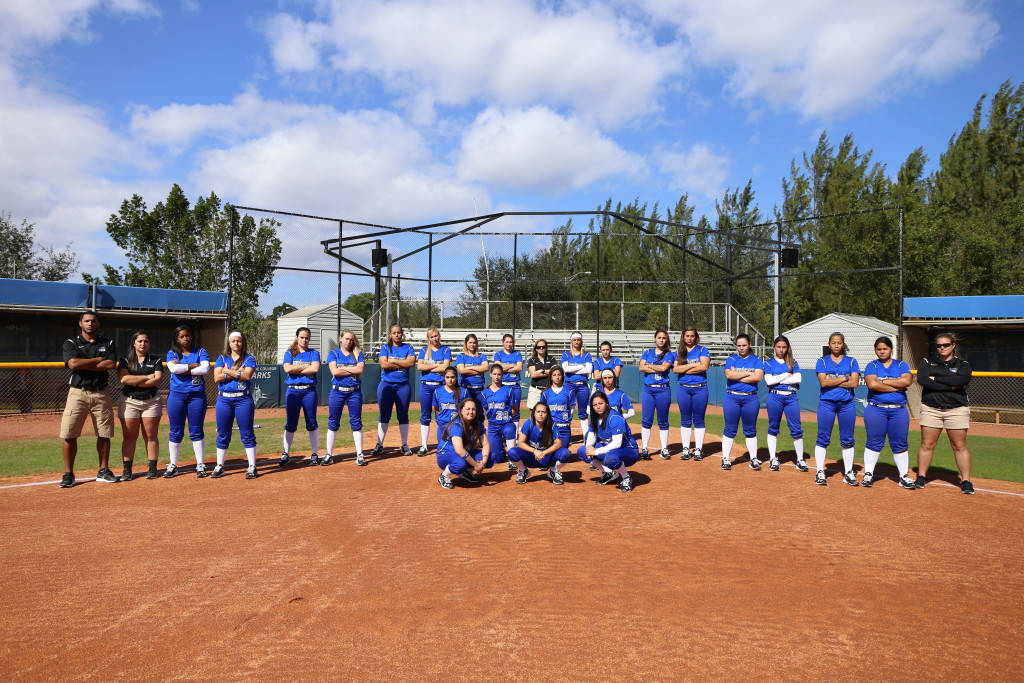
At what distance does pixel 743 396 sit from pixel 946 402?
2.17m

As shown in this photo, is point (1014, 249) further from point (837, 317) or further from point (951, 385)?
point (951, 385)

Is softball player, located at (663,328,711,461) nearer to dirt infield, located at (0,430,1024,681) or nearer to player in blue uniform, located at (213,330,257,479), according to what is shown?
dirt infield, located at (0,430,1024,681)

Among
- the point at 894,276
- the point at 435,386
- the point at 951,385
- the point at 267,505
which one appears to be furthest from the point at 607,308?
the point at 267,505

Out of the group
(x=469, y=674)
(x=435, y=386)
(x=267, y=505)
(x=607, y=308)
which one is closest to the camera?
(x=469, y=674)

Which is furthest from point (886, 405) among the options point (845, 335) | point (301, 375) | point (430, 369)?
point (845, 335)

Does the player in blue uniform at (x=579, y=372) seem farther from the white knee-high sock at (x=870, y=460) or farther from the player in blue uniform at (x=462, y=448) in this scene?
the white knee-high sock at (x=870, y=460)

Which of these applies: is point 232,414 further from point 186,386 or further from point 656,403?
point 656,403

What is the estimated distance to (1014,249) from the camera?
23.2 metres

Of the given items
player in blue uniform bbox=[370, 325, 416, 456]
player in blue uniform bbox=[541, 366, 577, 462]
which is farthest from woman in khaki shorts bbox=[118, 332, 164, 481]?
player in blue uniform bbox=[541, 366, 577, 462]

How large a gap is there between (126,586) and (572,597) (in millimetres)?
2868

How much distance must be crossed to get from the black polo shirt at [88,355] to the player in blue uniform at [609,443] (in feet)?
17.9

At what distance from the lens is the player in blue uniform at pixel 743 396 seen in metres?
8.10

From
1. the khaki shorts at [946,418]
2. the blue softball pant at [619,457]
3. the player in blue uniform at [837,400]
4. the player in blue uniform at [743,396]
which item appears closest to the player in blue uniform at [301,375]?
the blue softball pant at [619,457]

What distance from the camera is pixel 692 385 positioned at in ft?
28.8
